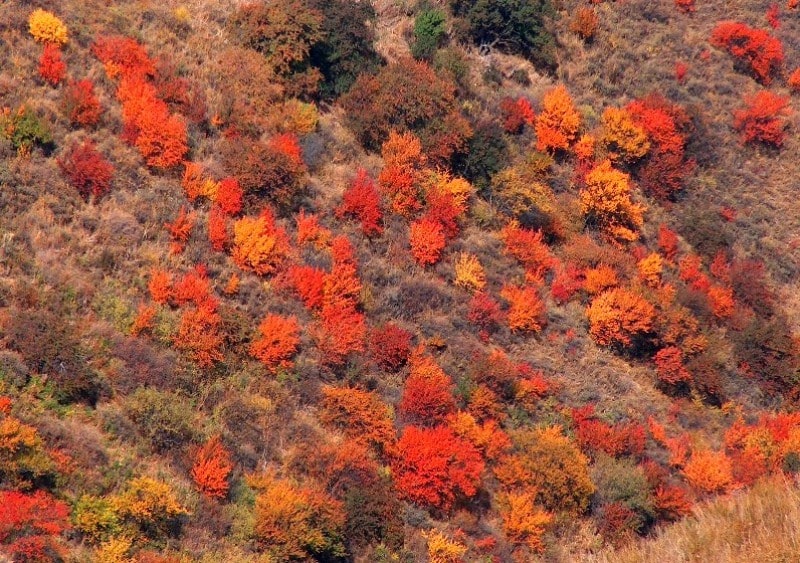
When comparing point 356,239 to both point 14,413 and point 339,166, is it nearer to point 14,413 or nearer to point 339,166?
point 339,166

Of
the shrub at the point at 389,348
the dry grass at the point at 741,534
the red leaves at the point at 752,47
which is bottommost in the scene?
the shrub at the point at 389,348

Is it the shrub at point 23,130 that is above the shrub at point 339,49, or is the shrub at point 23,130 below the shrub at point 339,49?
below

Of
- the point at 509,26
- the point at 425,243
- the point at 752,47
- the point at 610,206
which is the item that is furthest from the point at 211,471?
the point at 752,47

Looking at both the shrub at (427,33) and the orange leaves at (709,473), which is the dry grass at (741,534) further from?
the shrub at (427,33)

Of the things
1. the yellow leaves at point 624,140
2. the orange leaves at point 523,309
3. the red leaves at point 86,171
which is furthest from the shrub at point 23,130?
the yellow leaves at point 624,140

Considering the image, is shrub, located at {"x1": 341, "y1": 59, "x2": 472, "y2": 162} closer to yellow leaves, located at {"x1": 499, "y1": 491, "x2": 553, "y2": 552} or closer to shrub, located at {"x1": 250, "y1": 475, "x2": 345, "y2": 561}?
yellow leaves, located at {"x1": 499, "y1": 491, "x2": 553, "y2": 552}

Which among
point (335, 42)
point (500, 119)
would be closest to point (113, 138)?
point (335, 42)

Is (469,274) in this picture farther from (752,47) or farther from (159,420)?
(752,47)

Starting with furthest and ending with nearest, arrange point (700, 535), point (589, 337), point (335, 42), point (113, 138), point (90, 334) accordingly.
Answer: point (335, 42) < point (589, 337) < point (113, 138) < point (90, 334) < point (700, 535)
